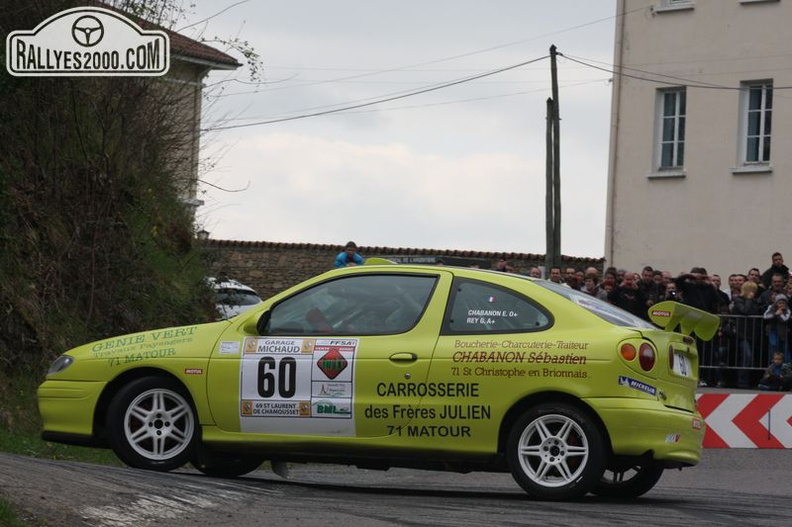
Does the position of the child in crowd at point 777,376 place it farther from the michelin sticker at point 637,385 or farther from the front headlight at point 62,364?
the front headlight at point 62,364

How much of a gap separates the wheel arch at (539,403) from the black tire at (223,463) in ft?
5.96

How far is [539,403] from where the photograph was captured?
35.6 feet

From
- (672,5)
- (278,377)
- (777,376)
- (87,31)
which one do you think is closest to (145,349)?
(278,377)

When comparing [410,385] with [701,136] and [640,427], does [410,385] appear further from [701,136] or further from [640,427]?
[701,136]

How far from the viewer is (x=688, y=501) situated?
38.0ft

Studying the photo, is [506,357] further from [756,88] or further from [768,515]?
[756,88]

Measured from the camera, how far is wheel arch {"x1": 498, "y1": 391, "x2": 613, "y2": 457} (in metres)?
10.7

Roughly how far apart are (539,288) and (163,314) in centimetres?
832

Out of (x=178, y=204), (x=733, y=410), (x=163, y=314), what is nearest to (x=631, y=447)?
(x=733, y=410)

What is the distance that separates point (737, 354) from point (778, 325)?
84cm

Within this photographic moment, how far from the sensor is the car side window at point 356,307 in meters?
11.3

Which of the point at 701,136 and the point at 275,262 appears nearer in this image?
the point at 701,136

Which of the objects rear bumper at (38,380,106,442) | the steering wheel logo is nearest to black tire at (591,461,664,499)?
rear bumper at (38,380,106,442)

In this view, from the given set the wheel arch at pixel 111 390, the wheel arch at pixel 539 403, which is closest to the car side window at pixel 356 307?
the wheel arch at pixel 111 390
